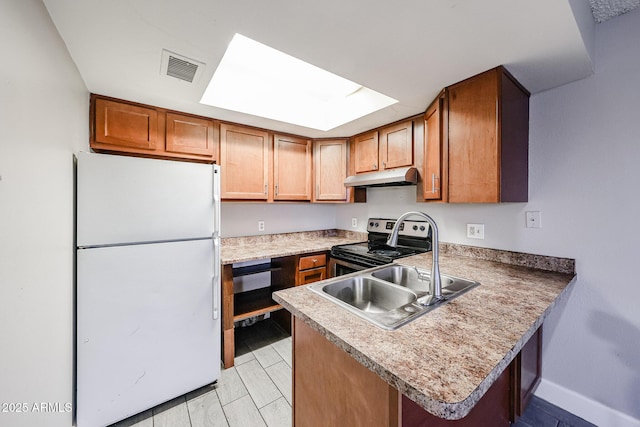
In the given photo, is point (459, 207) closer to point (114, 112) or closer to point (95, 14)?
point (95, 14)

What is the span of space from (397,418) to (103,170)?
1.78m

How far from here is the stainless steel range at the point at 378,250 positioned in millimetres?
2054

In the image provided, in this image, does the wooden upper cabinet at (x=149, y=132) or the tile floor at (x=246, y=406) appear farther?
the wooden upper cabinet at (x=149, y=132)

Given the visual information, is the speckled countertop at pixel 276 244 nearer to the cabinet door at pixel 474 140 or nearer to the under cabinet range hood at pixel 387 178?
the under cabinet range hood at pixel 387 178

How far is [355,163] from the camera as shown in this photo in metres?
2.64

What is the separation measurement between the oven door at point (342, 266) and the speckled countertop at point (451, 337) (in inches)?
34.8

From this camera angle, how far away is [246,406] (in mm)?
1554

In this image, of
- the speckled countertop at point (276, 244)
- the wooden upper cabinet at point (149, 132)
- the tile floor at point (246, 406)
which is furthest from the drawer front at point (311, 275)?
the wooden upper cabinet at point (149, 132)

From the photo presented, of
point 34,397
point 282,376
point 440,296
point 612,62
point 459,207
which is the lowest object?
point 282,376

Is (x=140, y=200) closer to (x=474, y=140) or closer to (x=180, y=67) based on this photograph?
(x=180, y=67)

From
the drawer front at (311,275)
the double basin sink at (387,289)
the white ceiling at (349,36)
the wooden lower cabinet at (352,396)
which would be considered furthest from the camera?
the drawer front at (311,275)

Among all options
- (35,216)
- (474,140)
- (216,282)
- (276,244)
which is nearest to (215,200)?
(216,282)

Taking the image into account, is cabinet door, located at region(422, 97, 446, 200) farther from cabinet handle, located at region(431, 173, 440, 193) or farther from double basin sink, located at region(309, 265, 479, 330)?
double basin sink, located at region(309, 265, 479, 330)

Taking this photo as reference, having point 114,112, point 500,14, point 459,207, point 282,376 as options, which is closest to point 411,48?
point 500,14
